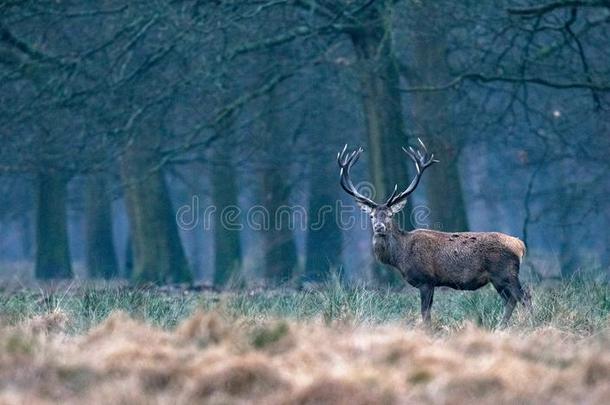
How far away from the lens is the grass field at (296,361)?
7.12 m

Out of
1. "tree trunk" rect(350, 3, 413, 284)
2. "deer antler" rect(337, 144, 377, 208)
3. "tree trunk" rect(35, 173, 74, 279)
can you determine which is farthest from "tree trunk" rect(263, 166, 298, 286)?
"deer antler" rect(337, 144, 377, 208)

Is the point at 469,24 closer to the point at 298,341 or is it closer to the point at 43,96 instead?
the point at 43,96

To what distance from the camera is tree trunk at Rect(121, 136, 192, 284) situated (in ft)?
69.3

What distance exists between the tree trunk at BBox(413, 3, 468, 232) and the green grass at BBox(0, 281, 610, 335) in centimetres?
445

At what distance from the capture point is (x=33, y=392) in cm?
720

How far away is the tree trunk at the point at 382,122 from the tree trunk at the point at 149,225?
417cm

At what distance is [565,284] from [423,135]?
518cm

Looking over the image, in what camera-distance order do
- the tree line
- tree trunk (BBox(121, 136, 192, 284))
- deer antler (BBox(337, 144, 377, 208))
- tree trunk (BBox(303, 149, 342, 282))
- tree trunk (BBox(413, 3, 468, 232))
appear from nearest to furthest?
deer antler (BBox(337, 144, 377, 208))
the tree line
tree trunk (BBox(413, 3, 468, 232))
tree trunk (BBox(121, 136, 192, 284))
tree trunk (BBox(303, 149, 342, 282))

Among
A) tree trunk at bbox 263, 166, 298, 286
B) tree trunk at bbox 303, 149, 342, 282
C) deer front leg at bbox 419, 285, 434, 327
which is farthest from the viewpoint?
tree trunk at bbox 303, 149, 342, 282

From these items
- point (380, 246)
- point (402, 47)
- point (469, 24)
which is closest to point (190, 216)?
point (402, 47)

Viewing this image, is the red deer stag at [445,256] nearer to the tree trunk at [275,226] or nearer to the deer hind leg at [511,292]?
the deer hind leg at [511,292]

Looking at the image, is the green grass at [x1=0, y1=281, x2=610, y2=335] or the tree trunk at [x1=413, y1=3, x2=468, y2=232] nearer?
the green grass at [x1=0, y1=281, x2=610, y2=335]

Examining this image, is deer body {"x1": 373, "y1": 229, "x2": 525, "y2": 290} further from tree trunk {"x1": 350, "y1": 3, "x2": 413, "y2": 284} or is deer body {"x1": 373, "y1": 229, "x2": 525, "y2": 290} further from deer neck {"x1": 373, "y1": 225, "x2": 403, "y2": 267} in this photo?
tree trunk {"x1": 350, "y1": 3, "x2": 413, "y2": 284}

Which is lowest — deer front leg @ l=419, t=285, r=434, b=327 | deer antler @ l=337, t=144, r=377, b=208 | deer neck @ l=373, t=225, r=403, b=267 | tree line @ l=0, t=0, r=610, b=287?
deer front leg @ l=419, t=285, r=434, b=327
